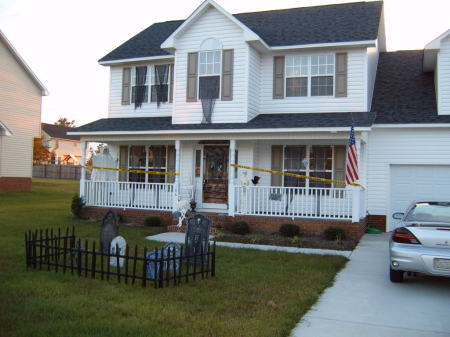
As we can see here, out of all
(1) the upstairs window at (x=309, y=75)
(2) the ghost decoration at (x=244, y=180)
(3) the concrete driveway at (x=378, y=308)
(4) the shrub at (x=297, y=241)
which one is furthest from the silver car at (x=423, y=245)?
(1) the upstairs window at (x=309, y=75)

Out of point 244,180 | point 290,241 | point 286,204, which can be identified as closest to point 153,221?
point 244,180

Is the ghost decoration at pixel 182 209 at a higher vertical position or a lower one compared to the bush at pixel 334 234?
higher

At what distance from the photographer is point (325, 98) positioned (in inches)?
Answer: 632

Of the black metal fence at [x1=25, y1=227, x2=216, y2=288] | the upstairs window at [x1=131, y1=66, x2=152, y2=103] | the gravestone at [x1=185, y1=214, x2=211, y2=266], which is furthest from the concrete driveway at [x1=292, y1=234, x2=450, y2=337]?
the upstairs window at [x1=131, y1=66, x2=152, y2=103]

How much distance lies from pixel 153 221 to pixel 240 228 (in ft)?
10.7

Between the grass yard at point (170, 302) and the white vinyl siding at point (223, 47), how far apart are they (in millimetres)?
6735

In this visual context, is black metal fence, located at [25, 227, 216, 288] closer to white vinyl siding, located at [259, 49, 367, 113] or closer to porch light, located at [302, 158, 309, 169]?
porch light, located at [302, 158, 309, 169]

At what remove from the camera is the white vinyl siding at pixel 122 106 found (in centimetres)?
1845

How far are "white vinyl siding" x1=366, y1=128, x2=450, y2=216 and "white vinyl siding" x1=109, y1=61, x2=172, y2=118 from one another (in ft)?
24.9

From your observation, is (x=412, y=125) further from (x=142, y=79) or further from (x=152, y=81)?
(x=142, y=79)

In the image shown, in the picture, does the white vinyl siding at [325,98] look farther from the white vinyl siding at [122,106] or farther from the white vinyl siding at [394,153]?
the white vinyl siding at [122,106]

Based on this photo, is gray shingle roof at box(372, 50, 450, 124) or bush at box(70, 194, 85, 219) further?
bush at box(70, 194, 85, 219)

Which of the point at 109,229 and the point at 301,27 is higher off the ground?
the point at 301,27

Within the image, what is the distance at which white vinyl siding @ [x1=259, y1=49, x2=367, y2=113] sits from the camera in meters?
15.7
